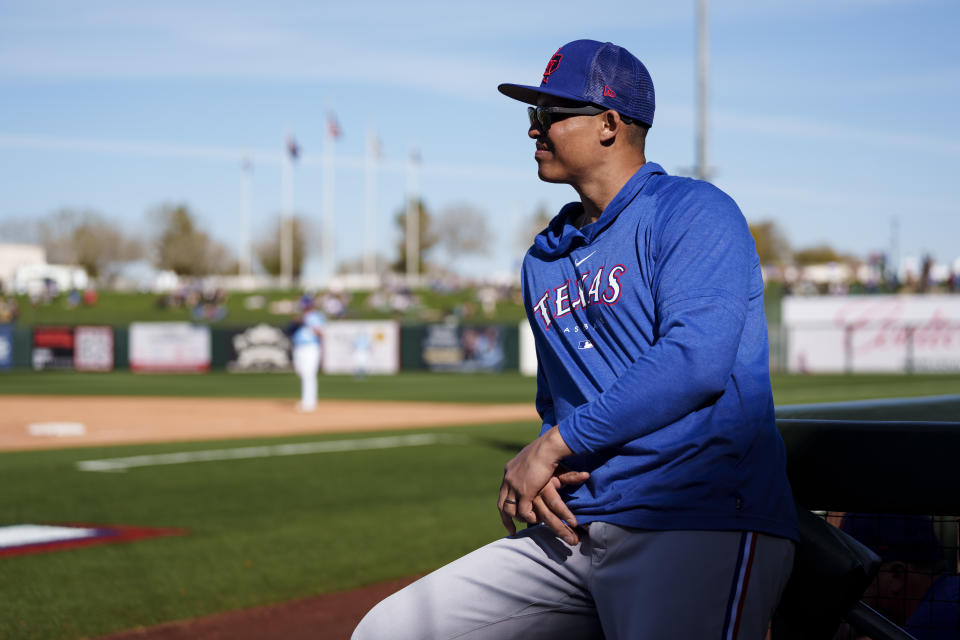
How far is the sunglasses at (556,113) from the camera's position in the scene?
2.29 metres

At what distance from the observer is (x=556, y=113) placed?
2316 millimetres

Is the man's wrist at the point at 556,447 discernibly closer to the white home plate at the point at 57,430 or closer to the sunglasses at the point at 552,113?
the sunglasses at the point at 552,113

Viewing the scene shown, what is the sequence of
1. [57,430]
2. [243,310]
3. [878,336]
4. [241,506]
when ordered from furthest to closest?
[243,310] → [878,336] → [57,430] → [241,506]

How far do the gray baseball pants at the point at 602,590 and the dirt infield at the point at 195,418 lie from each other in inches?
517

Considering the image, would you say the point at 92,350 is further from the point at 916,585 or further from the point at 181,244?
the point at 181,244

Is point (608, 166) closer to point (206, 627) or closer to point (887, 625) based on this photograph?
point (887, 625)

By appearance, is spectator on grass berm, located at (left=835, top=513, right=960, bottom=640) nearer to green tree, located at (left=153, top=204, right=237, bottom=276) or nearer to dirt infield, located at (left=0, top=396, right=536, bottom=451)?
dirt infield, located at (left=0, top=396, right=536, bottom=451)

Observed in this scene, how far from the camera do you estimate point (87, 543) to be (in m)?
7.52

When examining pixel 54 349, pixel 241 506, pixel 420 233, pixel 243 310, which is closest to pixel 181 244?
pixel 420 233

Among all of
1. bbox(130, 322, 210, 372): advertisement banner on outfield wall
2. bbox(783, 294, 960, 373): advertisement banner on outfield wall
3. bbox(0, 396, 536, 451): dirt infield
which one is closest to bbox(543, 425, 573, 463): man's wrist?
bbox(0, 396, 536, 451): dirt infield

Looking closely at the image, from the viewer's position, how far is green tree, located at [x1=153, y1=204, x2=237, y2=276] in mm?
99250

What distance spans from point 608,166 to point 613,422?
23.2 inches

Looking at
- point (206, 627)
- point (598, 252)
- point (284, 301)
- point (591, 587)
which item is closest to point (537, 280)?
point (598, 252)

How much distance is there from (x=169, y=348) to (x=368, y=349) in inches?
270
